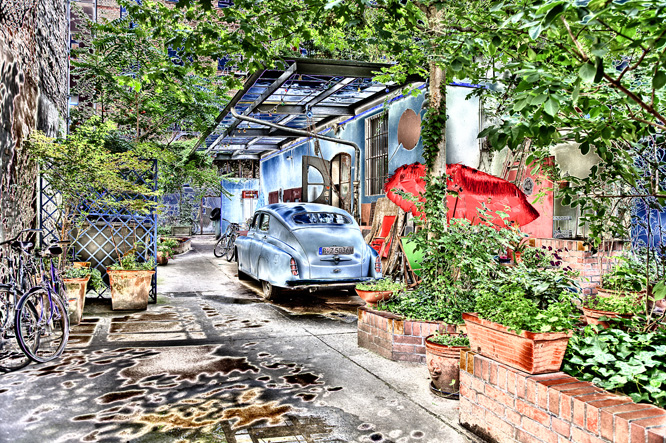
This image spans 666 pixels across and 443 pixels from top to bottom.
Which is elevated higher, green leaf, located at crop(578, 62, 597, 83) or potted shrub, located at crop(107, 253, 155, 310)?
green leaf, located at crop(578, 62, 597, 83)

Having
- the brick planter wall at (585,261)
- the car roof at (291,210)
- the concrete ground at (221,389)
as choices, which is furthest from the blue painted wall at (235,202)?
the brick planter wall at (585,261)

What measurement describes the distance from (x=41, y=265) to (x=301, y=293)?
4.82 m

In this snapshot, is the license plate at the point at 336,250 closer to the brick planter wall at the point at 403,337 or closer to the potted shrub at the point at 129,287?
the potted shrub at the point at 129,287

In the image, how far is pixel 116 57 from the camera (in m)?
10.1

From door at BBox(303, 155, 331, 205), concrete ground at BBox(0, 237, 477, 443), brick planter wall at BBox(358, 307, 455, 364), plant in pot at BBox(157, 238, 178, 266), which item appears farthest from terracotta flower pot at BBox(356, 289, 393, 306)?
plant in pot at BBox(157, 238, 178, 266)

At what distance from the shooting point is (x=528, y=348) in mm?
3010

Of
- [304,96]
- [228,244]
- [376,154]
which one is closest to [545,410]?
[304,96]

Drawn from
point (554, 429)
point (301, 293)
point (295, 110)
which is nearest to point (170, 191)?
point (295, 110)

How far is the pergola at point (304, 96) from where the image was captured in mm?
9109

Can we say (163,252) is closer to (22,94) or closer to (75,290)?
(75,290)

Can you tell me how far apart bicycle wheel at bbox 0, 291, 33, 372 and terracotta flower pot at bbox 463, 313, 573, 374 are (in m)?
4.43

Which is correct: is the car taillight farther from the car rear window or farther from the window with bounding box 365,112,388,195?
the window with bounding box 365,112,388,195

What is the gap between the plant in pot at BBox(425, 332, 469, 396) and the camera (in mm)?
4062

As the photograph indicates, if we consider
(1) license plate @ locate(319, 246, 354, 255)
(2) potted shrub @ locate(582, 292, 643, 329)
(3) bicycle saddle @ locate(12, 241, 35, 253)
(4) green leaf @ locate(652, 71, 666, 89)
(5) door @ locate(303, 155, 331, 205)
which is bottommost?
(2) potted shrub @ locate(582, 292, 643, 329)
